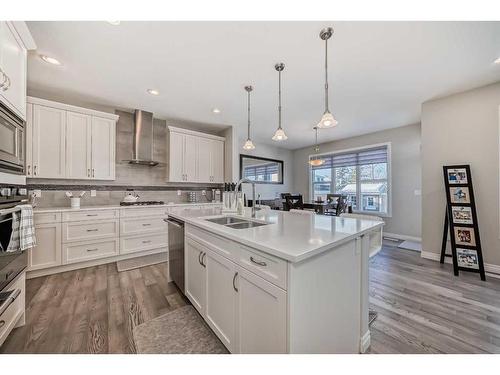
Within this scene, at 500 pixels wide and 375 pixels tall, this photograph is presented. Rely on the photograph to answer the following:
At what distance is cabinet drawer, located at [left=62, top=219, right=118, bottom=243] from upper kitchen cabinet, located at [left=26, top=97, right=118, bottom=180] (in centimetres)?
73

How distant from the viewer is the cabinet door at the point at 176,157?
3.86m

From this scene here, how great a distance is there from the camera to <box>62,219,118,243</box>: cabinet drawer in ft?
8.91

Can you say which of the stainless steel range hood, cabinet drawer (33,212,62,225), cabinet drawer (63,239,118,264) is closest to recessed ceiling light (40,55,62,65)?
the stainless steel range hood

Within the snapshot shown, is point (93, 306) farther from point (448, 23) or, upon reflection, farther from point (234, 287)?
point (448, 23)

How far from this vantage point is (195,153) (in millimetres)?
4148

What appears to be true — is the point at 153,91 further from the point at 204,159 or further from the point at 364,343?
the point at 364,343

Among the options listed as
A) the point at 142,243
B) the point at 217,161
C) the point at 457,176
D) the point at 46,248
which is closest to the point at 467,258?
the point at 457,176

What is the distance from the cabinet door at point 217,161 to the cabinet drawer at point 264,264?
134 inches

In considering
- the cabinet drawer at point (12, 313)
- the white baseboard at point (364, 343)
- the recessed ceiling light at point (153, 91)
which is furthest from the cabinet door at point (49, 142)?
the white baseboard at point (364, 343)

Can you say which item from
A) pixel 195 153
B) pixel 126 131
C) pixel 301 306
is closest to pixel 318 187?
pixel 195 153

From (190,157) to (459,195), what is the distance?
4417 mm

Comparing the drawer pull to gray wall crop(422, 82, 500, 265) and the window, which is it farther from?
the window

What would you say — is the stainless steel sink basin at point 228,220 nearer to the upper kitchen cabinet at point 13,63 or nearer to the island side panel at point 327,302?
the island side panel at point 327,302

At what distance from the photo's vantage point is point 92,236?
288 cm
